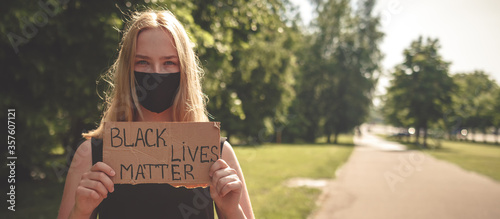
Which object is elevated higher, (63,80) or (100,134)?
(63,80)

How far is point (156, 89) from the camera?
66.4 inches

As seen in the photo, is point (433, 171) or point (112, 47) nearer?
point (112, 47)

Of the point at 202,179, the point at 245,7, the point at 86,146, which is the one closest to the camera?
the point at 202,179

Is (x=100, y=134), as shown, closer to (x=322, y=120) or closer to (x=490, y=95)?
(x=322, y=120)

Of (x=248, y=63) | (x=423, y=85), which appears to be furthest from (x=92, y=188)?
(x=423, y=85)

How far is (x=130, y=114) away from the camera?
1729mm

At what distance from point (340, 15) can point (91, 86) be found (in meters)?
38.4

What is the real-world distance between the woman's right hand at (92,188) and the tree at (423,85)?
37.7 meters

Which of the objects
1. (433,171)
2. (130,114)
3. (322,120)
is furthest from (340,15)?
(130,114)

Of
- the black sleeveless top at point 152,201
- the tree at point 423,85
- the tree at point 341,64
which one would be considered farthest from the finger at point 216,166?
the tree at point 341,64

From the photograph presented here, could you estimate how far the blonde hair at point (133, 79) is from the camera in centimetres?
165

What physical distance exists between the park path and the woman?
558cm

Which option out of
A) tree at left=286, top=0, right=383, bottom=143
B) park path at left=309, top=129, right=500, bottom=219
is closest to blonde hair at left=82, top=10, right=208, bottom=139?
park path at left=309, top=129, right=500, bottom=219

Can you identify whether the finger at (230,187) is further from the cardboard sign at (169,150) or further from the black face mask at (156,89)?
the black face mask at (156,89)
